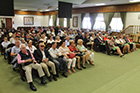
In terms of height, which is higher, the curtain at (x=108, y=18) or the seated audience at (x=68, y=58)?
the curtain at (x=108, y=18)

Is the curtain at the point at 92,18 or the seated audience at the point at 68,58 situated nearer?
the seated audience at the point at 68,58

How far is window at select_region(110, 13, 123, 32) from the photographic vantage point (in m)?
12.0

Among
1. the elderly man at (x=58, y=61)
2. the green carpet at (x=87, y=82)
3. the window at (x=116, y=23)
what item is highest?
the window at (x=116, y=23)

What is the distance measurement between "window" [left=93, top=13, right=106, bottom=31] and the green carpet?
9.18m

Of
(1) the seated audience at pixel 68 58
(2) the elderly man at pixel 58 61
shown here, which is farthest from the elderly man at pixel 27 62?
(1) the seated audience at pixel 68 58

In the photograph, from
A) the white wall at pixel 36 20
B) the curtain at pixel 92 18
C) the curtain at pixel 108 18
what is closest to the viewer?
the curtain at pixel 108 18

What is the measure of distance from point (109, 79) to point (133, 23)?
892cm

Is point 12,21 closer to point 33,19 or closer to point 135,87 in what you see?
point 33,19

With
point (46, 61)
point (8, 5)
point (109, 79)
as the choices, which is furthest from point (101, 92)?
point (8, 5)

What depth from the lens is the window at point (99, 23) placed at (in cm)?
1333

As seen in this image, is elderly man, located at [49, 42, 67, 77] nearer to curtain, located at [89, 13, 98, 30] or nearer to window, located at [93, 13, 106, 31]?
window, located at [93, 13, 106, 31]

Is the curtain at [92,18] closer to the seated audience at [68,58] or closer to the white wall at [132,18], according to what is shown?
the white wall at [132,18]

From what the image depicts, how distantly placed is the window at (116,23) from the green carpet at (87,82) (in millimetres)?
8108

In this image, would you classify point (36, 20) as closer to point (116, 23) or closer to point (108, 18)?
point (108, 18)
